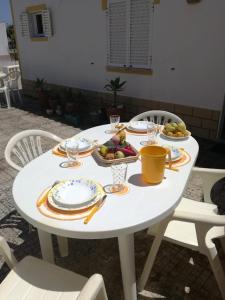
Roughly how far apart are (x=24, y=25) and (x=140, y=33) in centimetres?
417

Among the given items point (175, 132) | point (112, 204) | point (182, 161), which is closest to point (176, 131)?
point (175, 132)

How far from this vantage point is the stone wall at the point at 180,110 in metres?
4.43

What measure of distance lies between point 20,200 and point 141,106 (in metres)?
4.23

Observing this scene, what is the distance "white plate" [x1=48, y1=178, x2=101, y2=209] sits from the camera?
1327mm

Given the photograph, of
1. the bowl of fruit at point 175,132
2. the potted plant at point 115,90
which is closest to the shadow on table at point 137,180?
the bowl of fruit at point 175,132

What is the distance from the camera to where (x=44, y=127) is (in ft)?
18.0

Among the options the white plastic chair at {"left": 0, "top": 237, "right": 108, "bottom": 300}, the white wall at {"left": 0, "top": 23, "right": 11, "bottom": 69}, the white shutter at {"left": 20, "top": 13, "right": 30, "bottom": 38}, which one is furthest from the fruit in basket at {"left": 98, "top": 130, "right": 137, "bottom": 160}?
the white wall at {"left": 0, "top": 23, "right": 11, "bottom": 69}

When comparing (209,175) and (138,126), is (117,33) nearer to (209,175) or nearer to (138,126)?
(138,126)

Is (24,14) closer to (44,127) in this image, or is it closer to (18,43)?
(18,43)

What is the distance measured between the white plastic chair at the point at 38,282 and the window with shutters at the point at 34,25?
21.0 ft

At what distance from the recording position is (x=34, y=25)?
747 cm

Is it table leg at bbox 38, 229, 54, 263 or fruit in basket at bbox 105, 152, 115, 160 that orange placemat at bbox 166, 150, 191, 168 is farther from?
table leg at bbox 38, 229, 54, 263

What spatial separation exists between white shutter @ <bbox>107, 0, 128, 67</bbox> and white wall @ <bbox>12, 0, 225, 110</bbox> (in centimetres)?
19

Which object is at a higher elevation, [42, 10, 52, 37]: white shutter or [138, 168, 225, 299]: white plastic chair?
[42, 10, 52, 37]: white shutter
